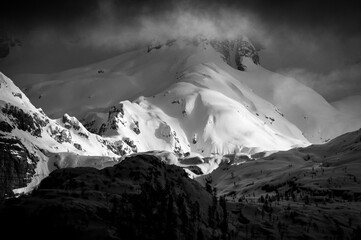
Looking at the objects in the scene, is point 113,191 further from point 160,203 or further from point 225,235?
point 225,235

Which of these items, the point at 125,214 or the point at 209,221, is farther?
the point at 209,221

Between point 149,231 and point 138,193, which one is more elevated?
point 138,193

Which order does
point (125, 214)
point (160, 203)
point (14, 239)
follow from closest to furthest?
point (14, 239), point (125, 214), point (160, 203)

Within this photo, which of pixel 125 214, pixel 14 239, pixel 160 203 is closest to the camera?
pixel 14 239

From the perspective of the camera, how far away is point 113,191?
199 metres

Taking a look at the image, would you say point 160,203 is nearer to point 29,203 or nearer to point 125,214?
point 125,214

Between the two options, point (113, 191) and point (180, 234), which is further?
point (113, 191)

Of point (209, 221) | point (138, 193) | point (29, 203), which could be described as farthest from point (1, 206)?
point (209, 221)

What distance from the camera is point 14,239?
15338 centimetres

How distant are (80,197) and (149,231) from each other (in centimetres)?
2254

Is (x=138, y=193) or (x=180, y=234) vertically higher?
(x=138, y=193)

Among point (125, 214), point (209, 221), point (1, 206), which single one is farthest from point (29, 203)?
point (209, 221)

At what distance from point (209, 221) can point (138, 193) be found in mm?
25406

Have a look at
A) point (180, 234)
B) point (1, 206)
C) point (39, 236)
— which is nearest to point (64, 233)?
point (39, 236)
